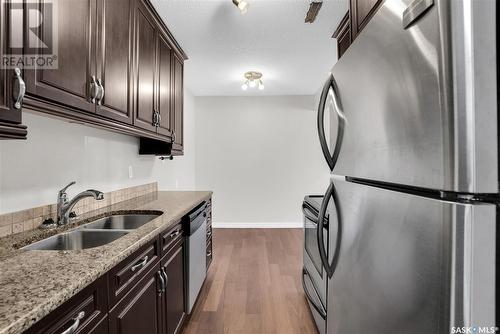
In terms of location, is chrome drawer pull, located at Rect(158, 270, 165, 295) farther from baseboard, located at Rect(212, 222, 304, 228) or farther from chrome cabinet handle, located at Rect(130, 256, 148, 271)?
baseboard, located at Rect(212, 222, 304, 228)

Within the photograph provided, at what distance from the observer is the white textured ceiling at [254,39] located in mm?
2107

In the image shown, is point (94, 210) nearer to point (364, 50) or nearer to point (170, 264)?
point (170, 264)

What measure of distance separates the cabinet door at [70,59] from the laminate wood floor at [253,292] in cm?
179

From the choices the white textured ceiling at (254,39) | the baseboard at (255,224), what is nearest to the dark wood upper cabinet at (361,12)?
the white textured ceiling at (254,39)

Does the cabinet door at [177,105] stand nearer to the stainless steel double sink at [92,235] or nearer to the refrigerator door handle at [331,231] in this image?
the stainless steel double sink at [92,235]

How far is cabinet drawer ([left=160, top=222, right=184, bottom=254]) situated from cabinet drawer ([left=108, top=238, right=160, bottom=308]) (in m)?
0.09

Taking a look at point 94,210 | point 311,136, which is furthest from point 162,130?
point 311,136

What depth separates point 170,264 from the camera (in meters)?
1.65

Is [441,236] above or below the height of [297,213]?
above

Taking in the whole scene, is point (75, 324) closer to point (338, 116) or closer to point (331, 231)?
point (331, 231)

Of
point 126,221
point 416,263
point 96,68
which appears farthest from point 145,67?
point 416,263

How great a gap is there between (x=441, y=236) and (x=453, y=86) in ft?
0.89

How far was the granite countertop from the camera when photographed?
61 cm

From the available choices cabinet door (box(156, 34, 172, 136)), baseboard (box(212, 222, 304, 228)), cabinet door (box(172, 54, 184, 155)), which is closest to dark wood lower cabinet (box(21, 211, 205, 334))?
cabinet door (box(156, 34, 172, 136))
